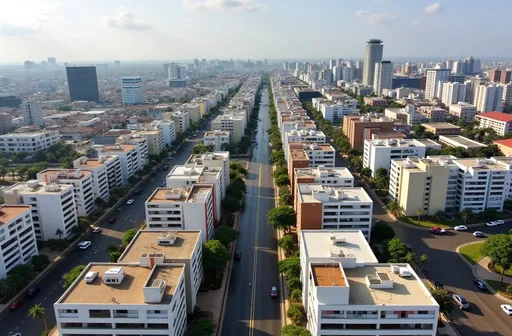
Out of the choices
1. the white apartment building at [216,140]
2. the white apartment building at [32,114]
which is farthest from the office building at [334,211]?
the white apartment building at [32,114]

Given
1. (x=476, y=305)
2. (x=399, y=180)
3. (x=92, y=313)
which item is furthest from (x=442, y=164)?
(x=92, y=313)

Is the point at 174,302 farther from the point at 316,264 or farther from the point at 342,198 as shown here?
the point at 342,198

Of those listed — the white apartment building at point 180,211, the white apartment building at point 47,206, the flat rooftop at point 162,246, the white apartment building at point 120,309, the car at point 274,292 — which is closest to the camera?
the white apartment building at point 120,309

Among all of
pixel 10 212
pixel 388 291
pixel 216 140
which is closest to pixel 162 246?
pixel 10 212

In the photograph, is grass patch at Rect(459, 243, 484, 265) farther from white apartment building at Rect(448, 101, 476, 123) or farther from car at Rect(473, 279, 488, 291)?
white apartment building at Rect(448, 101, 476, 123)

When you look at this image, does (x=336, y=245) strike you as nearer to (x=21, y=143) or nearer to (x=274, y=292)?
(x=274, y=292)

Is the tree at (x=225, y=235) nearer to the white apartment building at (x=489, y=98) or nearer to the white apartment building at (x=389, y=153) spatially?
the white apartment building at (x=389, y=153)
